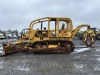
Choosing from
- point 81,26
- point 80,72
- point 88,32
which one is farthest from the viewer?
point 88,32

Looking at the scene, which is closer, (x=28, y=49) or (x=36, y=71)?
(x=36, y=71)

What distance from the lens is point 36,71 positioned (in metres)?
14.0

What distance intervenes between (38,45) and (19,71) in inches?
425

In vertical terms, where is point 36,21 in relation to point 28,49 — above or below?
above

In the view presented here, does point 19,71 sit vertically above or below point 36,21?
below

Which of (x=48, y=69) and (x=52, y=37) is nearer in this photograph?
(x=48, y=69)

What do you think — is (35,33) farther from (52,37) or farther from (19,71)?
(19,71)

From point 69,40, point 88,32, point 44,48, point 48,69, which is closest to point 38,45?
point 44,48

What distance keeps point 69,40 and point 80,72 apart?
11.7 meters

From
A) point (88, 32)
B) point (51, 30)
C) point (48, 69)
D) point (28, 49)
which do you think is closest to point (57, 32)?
point (51, 30)

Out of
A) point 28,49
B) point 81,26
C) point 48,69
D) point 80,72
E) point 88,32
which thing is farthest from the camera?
point 88,32

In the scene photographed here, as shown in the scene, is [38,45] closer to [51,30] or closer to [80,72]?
[51,30]

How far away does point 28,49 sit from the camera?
23.8 metres

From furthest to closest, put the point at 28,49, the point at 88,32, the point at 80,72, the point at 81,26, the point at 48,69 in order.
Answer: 1. the point at 88,32
2. the point at 81,26
3. the point at 28,49
4. the point at 48,69
5. the point at 80,72
